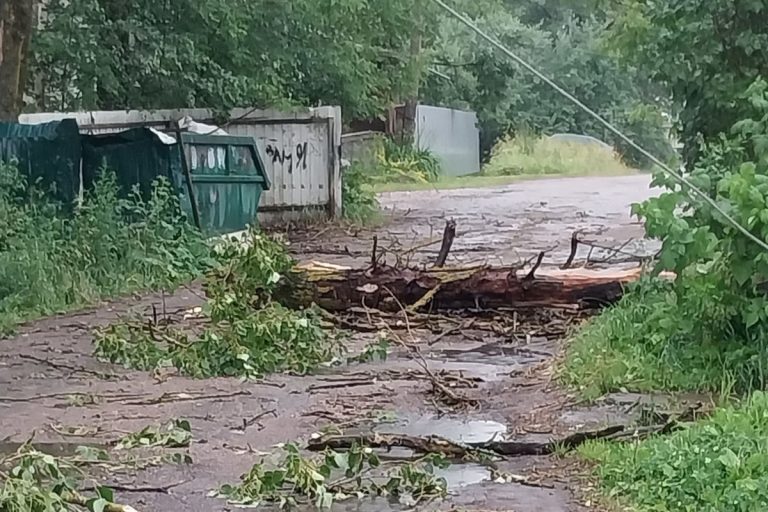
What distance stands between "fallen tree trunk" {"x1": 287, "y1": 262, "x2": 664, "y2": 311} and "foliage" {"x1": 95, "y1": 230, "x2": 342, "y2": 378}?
38 centimetres

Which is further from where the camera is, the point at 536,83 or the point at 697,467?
the point at 536,83

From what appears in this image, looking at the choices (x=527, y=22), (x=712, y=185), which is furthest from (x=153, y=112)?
(x=527, y=22)

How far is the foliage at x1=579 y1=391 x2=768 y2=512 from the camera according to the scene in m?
4.52

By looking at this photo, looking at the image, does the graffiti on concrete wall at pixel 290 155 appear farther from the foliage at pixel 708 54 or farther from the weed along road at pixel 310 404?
the foliage at pixel 708 54

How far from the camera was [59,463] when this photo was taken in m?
5.43

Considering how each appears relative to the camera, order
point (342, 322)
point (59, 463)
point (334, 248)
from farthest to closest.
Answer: point (334, 248)
point (342, 322)
point (59, 463)

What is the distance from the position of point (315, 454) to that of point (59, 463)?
118cm

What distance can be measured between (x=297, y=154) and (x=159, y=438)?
11662 mm

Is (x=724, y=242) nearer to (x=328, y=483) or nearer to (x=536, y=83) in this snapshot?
(x=328, y=483)

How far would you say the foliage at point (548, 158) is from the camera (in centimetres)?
3541

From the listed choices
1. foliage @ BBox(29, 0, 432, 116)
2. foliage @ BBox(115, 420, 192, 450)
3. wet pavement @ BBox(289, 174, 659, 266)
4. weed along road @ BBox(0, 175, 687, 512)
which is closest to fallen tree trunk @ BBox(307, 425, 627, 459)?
weed along road @ BBox(0, 175, 687, 512)

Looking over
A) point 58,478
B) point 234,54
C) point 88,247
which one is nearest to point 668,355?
point 58,478

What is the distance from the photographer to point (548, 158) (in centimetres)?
3612

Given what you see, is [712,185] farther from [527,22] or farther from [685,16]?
[527,22]
